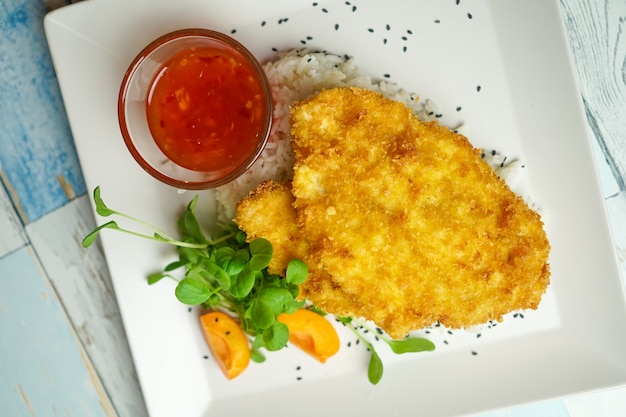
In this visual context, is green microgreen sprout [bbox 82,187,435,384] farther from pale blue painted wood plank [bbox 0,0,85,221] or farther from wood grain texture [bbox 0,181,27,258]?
wood grain texture [bbox 0,181,27,258]

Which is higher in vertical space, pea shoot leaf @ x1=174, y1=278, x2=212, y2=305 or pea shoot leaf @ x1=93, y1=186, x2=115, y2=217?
pea shoot leaf @ x1=93, y1=186, x2=115, y2=217

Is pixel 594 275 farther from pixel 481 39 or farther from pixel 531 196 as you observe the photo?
pixel 481 39

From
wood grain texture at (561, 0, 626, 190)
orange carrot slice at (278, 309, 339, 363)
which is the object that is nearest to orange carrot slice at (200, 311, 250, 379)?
orange carrot slice at (278, 309, 339, 363)

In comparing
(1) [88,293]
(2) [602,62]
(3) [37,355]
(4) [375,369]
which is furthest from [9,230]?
(2) [602,62]

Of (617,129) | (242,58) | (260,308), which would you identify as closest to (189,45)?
(242,58)

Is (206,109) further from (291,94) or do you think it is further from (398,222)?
(398,222)

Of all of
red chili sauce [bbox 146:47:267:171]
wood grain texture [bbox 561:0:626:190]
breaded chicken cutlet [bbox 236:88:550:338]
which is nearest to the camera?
breaded chicken cutlet [bbox 236:88:550:338]

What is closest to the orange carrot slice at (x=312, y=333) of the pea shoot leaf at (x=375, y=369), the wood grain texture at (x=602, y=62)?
the pea shoot leaf at (x=375, y=369)
